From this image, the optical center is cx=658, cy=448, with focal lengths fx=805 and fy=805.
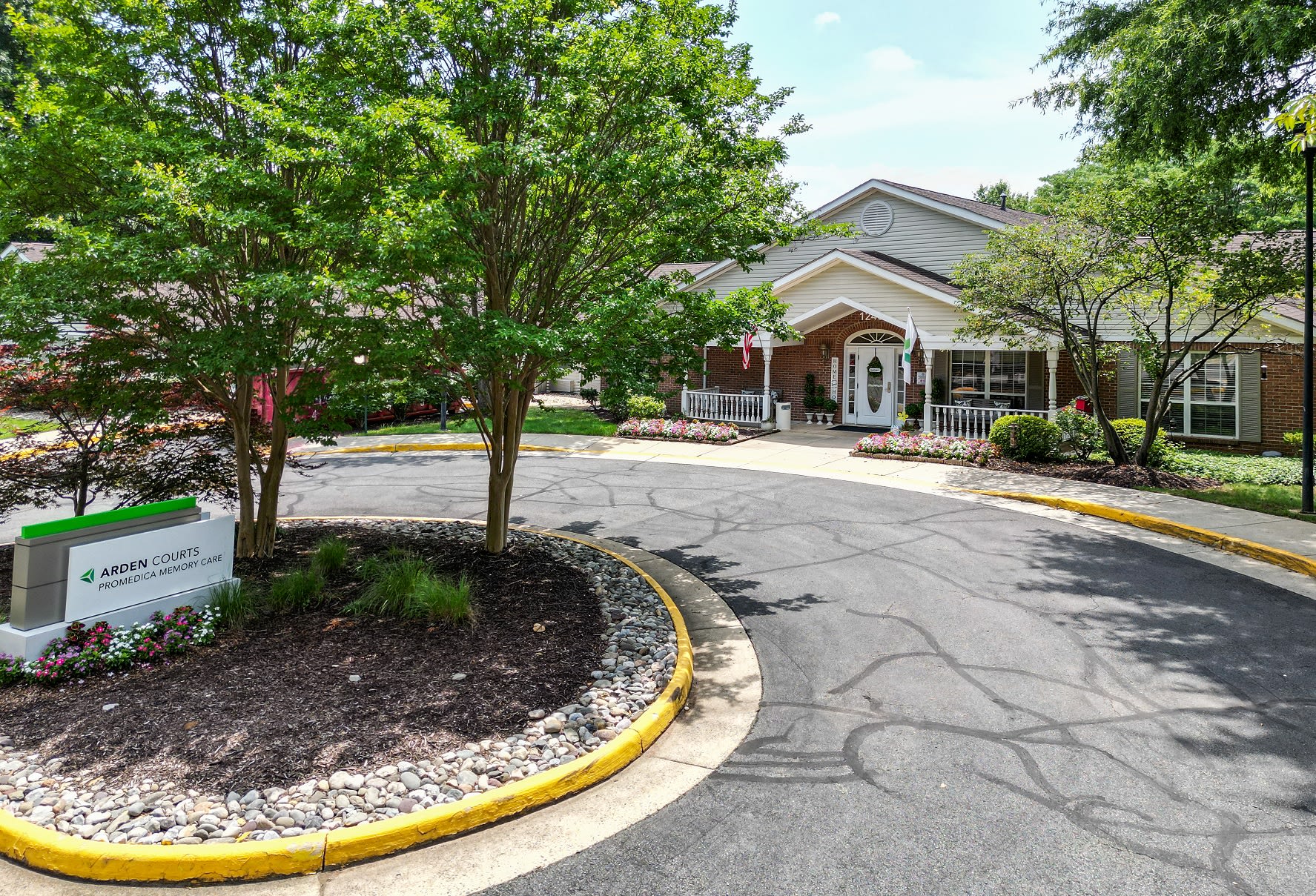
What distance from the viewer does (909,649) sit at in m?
6.92

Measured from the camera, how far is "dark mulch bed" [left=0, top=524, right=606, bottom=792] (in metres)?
4.85

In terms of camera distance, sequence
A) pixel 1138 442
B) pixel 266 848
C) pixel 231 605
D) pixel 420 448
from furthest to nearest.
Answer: pixel 420 448
pixel 1138 442
pixel 231 605
pixel 266 848

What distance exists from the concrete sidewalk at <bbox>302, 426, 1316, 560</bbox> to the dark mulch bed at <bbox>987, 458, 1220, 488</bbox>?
0.37m

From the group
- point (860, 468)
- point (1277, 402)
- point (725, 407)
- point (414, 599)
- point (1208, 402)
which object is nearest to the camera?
point (414, 599)

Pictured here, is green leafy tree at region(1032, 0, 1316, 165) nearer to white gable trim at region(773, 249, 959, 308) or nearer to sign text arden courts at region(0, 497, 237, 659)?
white gable trim at region(773, 249, 959, 308)

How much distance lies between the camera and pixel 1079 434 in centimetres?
1677

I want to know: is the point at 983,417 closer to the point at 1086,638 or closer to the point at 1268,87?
the point at 1268,87

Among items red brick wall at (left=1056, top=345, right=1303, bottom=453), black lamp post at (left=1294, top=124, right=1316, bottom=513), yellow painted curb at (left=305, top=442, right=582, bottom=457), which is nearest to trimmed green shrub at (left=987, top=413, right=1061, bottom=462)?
red brick wall at (left=1056, top=345, right=1303, bottom=453)

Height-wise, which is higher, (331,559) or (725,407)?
(725,407)

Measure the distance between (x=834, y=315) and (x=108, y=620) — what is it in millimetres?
20113

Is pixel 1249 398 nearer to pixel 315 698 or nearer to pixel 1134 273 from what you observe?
pixel 1134 273

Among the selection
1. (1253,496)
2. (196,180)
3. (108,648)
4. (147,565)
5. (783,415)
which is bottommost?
(108,648)

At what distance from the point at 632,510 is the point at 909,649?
6439 mm

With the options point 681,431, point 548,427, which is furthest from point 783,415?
point 548,427
